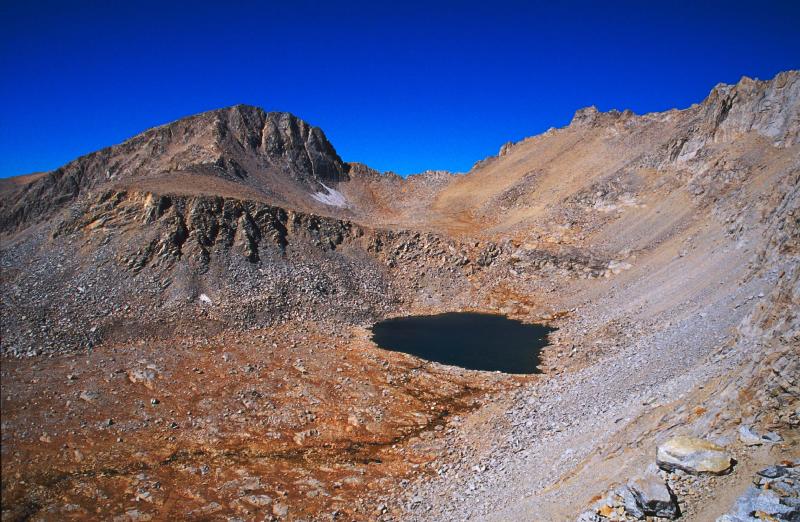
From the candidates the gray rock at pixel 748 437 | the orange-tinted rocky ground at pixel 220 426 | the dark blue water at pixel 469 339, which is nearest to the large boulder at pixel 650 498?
the gray rock at pixel 748 437

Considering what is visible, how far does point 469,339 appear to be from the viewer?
38.1 metres

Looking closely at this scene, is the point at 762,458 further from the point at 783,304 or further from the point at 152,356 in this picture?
the point at 152,356

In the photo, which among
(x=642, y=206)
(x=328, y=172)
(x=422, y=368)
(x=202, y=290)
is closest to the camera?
(x=422, y=368)

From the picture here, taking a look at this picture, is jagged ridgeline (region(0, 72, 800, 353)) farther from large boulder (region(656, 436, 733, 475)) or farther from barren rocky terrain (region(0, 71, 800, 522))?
large boulder (region(656, 436, 733, 475))

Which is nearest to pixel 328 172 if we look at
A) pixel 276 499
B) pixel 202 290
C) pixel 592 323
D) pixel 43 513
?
pixel 202 290

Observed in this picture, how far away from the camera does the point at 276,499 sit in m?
16.6

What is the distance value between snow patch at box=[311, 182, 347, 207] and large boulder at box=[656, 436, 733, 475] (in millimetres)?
63257

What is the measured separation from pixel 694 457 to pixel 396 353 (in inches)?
954

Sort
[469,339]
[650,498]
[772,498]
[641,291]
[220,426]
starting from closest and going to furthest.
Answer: [772,498]
[650,498]
[220,426]
[469,339]
[641,291]

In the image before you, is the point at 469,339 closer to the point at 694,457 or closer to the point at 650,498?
the point at 694,457

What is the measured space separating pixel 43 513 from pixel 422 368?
2490 centimetres

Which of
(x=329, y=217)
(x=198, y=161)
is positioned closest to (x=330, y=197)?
(x=198, y=161)

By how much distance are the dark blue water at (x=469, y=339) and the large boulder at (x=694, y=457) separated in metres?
20.3

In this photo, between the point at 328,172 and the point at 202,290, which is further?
the point at 328,172
